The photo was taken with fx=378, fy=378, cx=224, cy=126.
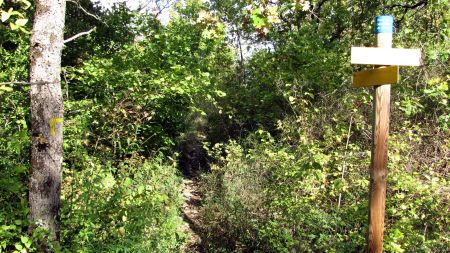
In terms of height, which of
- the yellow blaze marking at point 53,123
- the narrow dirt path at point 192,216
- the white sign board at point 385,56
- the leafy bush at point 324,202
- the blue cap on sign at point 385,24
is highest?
the blue cap on sign at point 385,24

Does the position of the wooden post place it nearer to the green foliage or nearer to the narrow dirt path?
the green foliage

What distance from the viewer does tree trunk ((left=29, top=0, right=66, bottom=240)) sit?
376 centimetres

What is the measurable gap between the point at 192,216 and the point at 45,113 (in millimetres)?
4787

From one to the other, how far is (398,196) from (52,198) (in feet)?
11.7

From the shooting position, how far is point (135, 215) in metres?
4.47

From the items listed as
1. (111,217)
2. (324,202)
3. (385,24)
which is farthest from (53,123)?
(324,202)

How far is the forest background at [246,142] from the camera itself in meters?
4.03

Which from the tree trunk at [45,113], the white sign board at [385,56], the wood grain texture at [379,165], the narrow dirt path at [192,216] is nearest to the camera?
the white sign board at [385,56]

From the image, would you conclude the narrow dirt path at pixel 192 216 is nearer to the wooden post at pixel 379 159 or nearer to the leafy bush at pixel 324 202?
the leafy bush at pixel 324 202

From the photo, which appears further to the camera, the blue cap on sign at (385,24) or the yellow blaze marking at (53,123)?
the yellow blaze marking at (53,123)

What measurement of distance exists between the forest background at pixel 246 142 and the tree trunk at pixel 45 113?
215mm

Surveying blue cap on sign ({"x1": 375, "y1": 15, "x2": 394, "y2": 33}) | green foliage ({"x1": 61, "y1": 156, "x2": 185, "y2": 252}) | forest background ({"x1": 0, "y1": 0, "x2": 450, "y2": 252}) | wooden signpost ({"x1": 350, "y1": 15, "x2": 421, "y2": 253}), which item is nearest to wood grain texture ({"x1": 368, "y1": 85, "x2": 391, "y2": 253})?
wooden signpost ({"x1": 350, "y1": 15, "x2": 421, "y2": 253})

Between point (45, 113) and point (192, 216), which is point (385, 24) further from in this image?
point (192, 216)

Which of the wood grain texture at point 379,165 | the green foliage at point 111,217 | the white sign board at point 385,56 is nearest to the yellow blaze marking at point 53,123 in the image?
the green foliage at point 111,217
